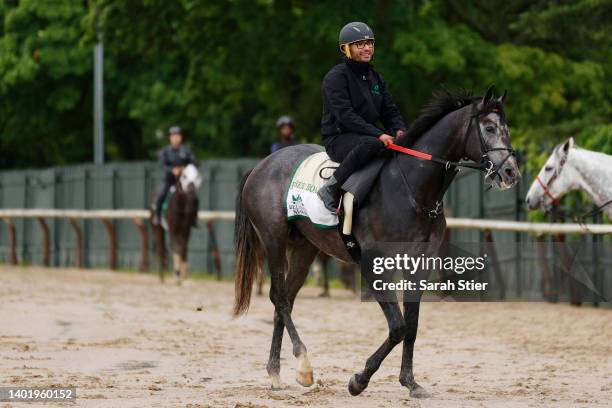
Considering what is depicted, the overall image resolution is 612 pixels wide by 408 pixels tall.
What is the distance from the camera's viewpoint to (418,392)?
432 inches

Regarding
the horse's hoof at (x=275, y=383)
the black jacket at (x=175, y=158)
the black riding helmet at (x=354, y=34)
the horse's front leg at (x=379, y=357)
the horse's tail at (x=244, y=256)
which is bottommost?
the horse's hoof at (x=275, y=383)

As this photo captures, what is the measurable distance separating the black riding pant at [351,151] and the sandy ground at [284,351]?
1758 mm

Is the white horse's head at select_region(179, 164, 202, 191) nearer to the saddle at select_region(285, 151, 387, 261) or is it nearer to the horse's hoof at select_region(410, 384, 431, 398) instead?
the saddle at select_region(285, 151, 387, 261)

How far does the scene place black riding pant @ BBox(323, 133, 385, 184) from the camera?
11.5 metres

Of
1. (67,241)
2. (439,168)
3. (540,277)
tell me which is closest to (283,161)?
(439,168)

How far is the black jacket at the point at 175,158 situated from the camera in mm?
25156

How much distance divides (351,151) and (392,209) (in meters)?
0.61

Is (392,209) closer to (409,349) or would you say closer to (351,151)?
(351,151)

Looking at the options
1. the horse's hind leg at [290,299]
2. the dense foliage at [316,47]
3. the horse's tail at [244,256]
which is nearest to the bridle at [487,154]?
the horse's hind leg at [290,299]

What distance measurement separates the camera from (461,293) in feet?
53.3

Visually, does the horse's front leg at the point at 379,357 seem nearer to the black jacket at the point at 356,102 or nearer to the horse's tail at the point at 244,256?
the black jacket at the point at 356,102

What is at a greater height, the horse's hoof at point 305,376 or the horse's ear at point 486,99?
the horse's ear at point 486,99

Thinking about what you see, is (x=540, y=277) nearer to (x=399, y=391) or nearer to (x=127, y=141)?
(x=399, y=391)

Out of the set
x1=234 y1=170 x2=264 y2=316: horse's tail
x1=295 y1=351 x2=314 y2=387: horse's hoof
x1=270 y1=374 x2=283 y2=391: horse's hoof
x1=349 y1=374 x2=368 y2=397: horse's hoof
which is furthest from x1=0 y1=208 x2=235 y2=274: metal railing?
x1=349 y1=374 x2=368 y2=397: horse's hoof
